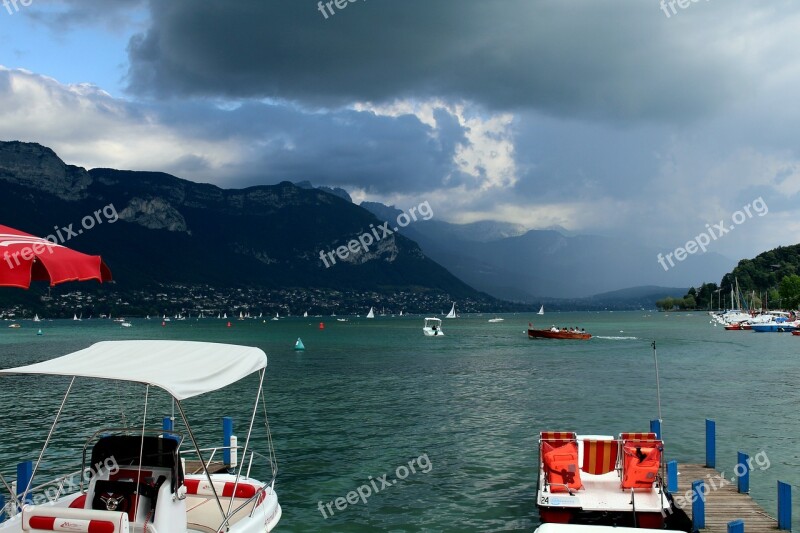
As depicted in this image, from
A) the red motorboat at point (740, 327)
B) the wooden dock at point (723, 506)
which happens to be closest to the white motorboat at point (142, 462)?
the wooden dock at point (723, 506)

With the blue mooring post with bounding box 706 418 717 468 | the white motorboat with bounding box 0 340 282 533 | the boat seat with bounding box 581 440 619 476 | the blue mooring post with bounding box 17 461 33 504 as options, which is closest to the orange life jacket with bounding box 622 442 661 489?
the boat seat with bounding box 581 440 619 476

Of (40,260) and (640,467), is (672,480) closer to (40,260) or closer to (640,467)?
(640,467)

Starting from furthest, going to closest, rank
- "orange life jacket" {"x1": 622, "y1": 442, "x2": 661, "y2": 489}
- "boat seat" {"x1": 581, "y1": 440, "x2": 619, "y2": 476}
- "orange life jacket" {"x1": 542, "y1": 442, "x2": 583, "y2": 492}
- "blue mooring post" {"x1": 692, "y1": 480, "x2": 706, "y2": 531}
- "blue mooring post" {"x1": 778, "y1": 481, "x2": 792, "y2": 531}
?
"boat seat" {"x1": 581, "y1": 440, "x2": 619, "y2": 476}, "orange life jacket" {"x1": 542, "y1": 442, "x2": 583, "y2": 492}, "orange life jacket" {"x1": 622, "y1": 442, "x2": 661, "y2": 489}, "blue mooring post" {"x1": 692, "y1": 480, "x2": 706, "y2": 531}, "blue mooring post" {"x1": 778, "y1": 481, "x2": 792, "y2": 531}

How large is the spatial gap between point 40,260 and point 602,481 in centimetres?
1481

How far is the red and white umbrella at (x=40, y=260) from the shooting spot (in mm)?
8516

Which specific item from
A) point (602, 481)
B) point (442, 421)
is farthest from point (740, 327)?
point (602, 481)

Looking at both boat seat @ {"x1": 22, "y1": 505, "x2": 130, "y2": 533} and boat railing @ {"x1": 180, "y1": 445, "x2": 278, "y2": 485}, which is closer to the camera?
boat seat @ {"x1": 22, "y1": 505, "x2": 130, "y2": 533}

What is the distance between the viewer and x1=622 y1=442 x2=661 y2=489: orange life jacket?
15.9 meters

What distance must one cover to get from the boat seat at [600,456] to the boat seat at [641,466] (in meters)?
0.85

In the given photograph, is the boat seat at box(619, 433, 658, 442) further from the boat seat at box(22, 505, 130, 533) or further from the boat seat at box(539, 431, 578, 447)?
the boat seat at box(22, 505, 130, 533)

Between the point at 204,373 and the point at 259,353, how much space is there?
208 centimetres

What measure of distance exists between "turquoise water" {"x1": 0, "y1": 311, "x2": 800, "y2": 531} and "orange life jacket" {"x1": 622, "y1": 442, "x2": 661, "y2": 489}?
3026 mm

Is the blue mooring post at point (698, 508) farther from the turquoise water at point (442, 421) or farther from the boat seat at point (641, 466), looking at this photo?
the turquoise water at point (442, 421)

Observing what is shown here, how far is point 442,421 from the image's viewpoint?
32719 mm
